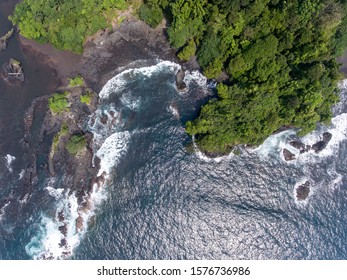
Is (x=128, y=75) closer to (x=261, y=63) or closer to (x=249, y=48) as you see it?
(x=249, y=48)

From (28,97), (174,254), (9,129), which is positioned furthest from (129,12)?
(174,254)

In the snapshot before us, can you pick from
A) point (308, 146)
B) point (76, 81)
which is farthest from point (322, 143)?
point (76, 81)

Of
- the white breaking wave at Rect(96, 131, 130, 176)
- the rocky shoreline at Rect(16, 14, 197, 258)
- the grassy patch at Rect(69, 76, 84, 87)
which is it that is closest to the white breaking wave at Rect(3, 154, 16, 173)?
the rocky shoreline at Rect(16, 14, 197, 258)

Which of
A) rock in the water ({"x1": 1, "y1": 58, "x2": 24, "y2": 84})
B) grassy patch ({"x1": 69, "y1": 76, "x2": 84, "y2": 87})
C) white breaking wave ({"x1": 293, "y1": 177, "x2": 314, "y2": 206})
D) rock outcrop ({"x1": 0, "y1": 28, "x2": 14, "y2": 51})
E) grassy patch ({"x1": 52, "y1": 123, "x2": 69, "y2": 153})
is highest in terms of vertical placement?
rock outcrop ({"x1": 0, "y1": 28, "x2": 14, "y2": 51})

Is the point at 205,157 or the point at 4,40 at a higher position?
the point at 4,40

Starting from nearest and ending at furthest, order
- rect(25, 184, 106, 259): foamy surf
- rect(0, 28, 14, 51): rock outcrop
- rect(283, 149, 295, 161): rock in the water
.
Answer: rect(25, 184, 106, 259): foamy surf < rect(283, 149, 295, 161): rock in the water < rect(0, 28, 14, 51): rock outcrop

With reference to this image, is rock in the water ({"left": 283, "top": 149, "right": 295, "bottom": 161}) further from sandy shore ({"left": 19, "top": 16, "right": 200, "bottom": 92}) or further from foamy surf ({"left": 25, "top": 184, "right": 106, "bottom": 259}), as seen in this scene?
foamy surf ({"left": 25, "top": 184, "right": 106, "bottom": 259})
